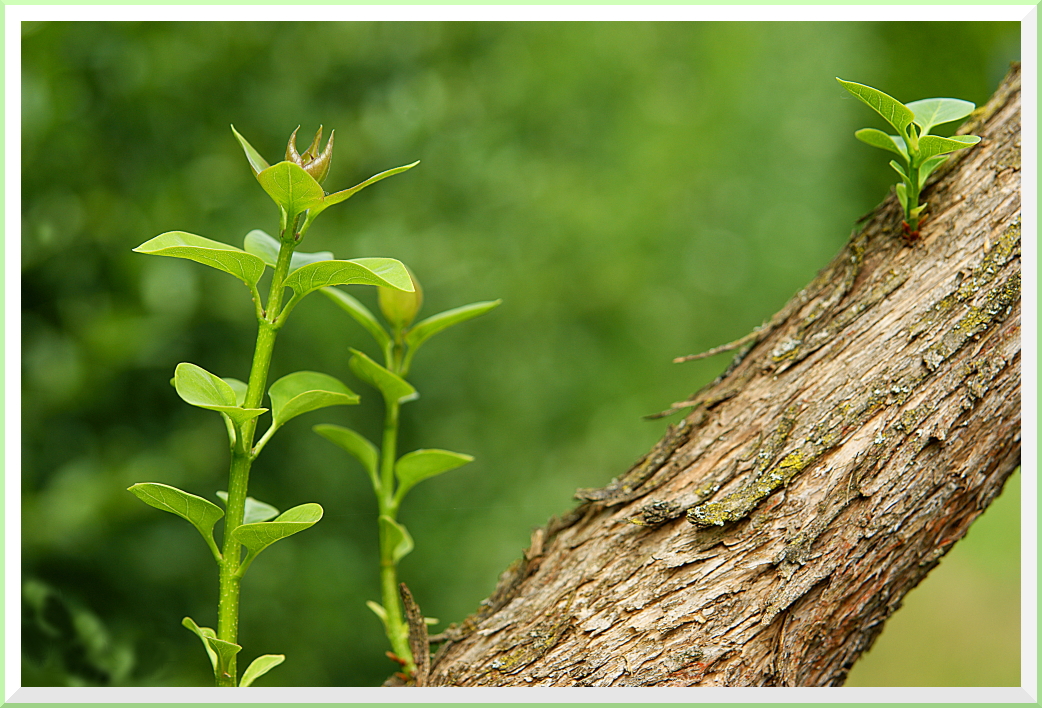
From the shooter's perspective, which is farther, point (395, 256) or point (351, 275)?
point (395, 256)

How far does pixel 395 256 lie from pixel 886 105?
0.54 metres

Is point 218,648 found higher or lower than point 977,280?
lower

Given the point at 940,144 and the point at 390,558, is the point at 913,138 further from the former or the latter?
the point at 390,558

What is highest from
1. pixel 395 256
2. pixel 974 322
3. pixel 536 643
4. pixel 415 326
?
pixel 395 256

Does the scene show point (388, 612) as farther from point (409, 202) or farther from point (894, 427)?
point (409, 202)

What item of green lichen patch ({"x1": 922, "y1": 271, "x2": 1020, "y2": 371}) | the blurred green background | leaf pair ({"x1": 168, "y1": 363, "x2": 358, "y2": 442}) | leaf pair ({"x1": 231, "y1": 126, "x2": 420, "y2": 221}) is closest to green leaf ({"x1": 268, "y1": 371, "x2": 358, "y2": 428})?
leaf pair ({"x1": 168, "y1": 363, "x2": 358, "y2": 442})

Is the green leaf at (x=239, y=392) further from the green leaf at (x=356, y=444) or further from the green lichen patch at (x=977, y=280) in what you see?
the green lichen patch at (x=977, y=280)

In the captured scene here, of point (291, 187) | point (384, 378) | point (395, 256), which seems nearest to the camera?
point (291, 187)

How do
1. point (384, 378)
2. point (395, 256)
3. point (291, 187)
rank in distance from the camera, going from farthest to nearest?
point (395, 256)
point (384, 378)
point (291, 187)

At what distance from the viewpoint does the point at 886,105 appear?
0.45 m

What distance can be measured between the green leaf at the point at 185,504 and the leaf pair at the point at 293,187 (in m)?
0.18

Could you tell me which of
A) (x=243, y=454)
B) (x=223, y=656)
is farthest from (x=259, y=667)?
(x=243, y=454)

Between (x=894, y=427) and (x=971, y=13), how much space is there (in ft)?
1.05

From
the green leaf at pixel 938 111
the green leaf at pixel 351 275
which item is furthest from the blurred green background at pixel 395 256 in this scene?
the green leaf at pixel 351 275
